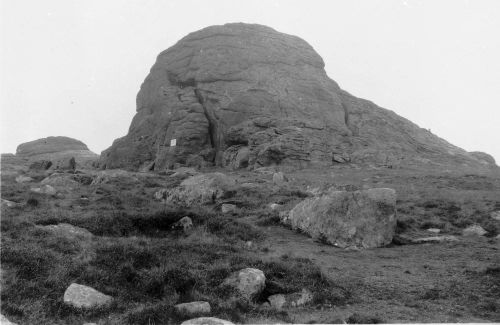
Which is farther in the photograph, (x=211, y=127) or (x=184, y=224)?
(x=211, y=127)

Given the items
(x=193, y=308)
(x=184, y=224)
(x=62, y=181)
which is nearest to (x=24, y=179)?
(x=62, y=181)

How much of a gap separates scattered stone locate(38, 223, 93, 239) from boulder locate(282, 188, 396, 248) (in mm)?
8967

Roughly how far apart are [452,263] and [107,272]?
10791 mm

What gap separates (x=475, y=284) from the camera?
11680 millimetres

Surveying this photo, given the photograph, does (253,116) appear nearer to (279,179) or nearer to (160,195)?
(279,179)

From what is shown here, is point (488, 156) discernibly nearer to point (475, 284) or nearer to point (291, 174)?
point (291, 174)

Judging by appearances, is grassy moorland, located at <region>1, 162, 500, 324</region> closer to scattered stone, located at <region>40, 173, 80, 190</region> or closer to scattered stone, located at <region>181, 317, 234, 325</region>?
scattered stone, located at <region>181, 317, 234, 325</region>

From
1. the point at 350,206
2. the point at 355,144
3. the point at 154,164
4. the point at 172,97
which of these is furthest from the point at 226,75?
the point at 350,206

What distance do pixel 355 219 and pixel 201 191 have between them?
11131 millimetres

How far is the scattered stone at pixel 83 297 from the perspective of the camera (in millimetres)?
9250

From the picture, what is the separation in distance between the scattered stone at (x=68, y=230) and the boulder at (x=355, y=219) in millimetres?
8967

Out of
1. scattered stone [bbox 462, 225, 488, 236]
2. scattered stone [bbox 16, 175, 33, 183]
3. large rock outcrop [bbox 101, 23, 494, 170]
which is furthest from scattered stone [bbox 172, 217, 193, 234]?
large rock outcrop [bbox 101, 23, 494, 170]

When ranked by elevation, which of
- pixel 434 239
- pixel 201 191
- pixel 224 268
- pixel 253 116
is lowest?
pixel 224 268

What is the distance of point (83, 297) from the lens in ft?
31.0
